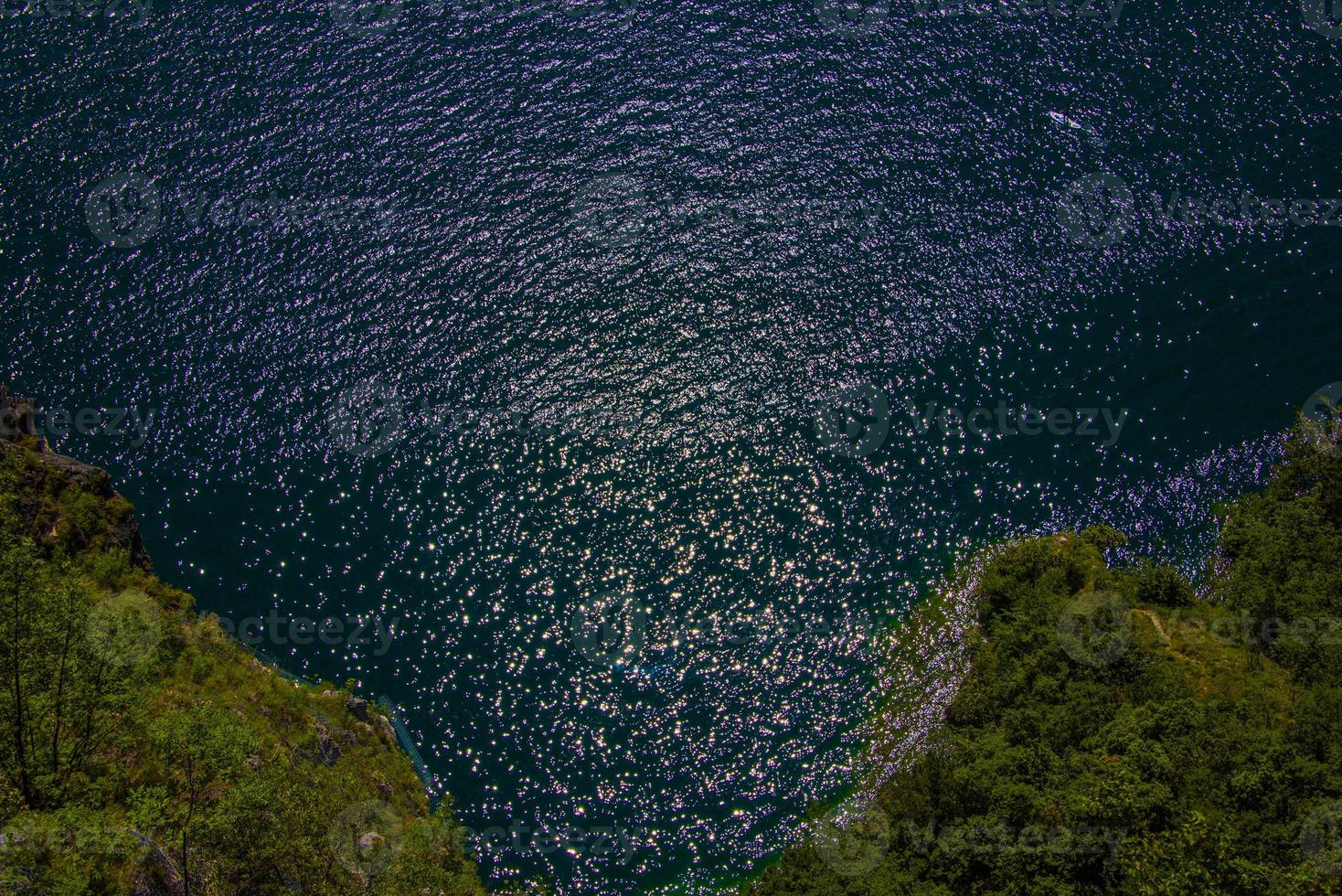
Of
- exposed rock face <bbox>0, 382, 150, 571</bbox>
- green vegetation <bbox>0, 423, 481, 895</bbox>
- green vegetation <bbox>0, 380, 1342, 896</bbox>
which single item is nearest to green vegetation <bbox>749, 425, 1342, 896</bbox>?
green vegetation <bbox>0, 380, 1342, 896</bbox>

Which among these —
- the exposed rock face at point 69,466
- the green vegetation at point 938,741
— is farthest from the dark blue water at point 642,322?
the green vegetation at point 938,741

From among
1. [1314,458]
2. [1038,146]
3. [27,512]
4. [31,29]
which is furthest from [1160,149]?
[31,29]

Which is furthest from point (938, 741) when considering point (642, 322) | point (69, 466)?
point (69, 466)

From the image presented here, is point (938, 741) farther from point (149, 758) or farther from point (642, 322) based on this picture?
point (149, 758)

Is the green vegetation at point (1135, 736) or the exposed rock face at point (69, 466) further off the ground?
the exposed rock face at point (69, 466)

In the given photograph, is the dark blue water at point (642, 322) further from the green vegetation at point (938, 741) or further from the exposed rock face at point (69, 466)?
the green vegetation at point (938, 741)

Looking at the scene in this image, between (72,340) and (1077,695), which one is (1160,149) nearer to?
(1077,695)
